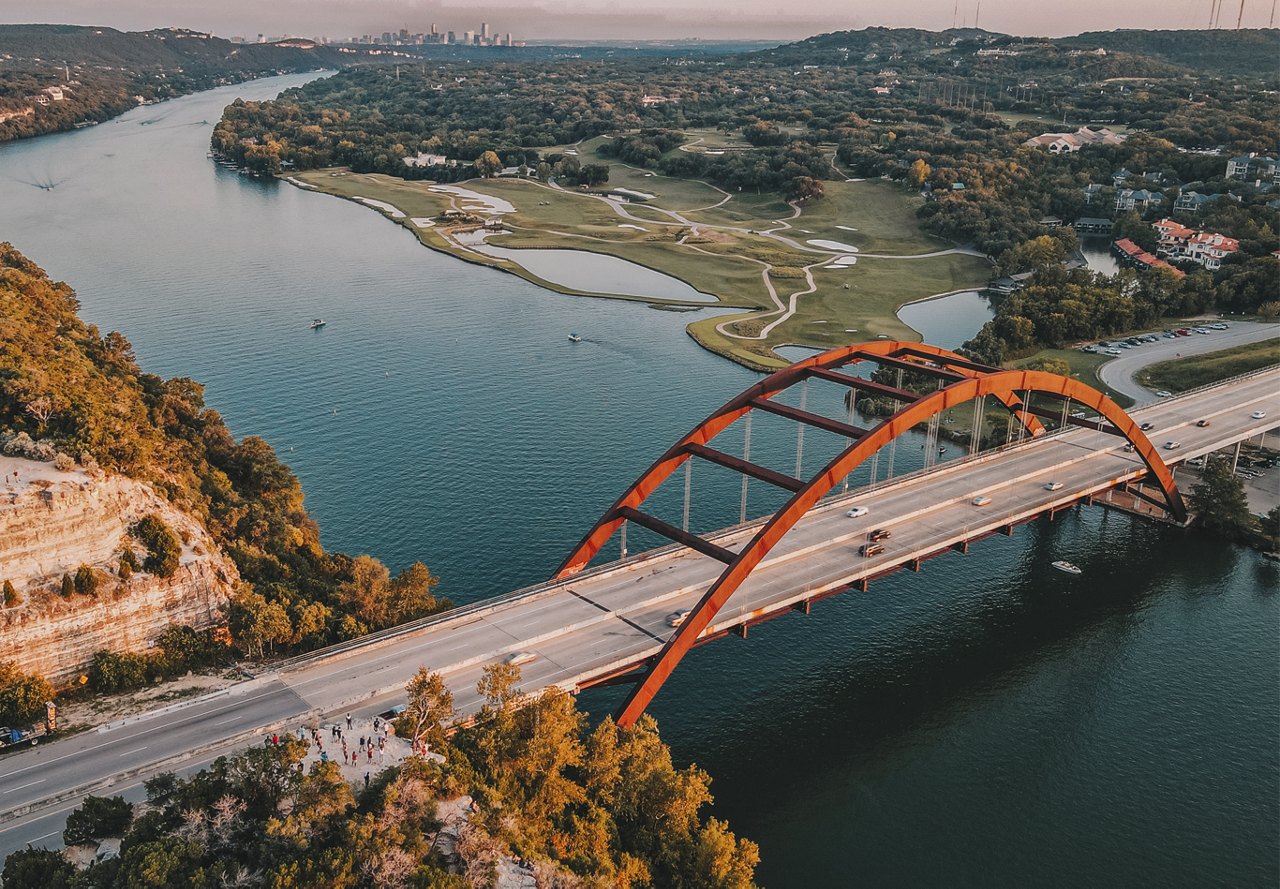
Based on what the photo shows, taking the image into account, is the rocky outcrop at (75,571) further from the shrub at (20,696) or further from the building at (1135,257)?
the building at (1135,257)

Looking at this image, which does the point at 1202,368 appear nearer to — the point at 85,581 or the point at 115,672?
the point at 115,672

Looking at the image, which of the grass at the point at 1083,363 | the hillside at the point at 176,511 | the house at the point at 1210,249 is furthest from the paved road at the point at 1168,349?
the hillside at the point at 176,511

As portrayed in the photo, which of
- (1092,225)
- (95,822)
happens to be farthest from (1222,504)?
(1092,225)

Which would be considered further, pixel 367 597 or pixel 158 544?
pixel 367 597

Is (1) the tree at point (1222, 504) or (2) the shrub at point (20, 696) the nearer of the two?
(2) the shrub at point (20, 696)

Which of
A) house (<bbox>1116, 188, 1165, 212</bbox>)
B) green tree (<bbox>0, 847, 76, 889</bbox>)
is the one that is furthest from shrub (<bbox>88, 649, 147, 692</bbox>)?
house (<bbox>1116, 188, 1165, 212</bbox>)

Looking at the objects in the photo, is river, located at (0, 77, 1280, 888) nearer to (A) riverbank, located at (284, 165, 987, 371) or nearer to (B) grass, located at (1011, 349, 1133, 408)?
(A) riverbank, located at (284, 165, 987, 371)
